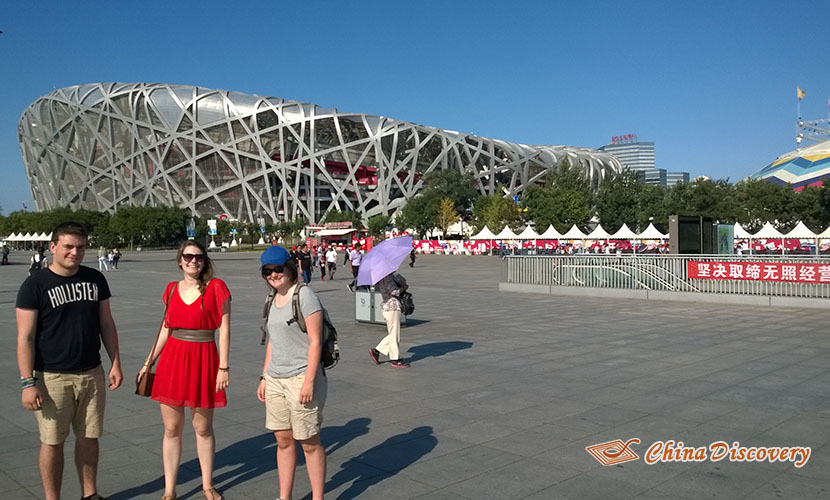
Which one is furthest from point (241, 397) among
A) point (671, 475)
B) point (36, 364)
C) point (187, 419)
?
point (671, 475)

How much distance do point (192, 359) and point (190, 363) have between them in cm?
3

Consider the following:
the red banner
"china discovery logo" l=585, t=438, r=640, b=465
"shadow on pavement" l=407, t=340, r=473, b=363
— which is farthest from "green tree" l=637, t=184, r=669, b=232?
"china discovery logo" l=585, t=438, r=640, b=465

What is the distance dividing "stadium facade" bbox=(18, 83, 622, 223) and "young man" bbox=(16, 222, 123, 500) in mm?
78462

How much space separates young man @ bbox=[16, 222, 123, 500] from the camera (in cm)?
356

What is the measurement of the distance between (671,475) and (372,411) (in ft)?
8.97

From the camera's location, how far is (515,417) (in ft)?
19.1

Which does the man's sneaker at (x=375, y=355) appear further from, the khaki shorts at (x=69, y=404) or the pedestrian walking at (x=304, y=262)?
the pedestrian walking at (x=304, y=262)

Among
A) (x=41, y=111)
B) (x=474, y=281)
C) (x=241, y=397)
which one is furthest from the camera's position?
(x=41, y=111)

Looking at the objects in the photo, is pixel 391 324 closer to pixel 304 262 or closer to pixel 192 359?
pixel 192 359

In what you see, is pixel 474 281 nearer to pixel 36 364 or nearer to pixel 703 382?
pixel 703 382

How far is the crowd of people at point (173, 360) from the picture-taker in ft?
11.9

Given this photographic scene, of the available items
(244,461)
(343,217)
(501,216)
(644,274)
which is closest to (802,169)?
(501,216)

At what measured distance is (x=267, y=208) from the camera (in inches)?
3388

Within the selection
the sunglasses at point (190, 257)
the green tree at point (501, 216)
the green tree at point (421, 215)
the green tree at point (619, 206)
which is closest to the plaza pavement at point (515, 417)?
the sunglasses at point (190, 257)
